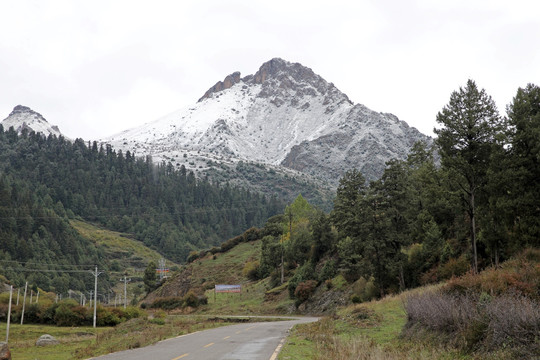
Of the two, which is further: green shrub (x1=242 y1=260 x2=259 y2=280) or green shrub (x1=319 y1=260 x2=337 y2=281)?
green shrub (x1=242 y1=260 x2=259 y2=280)

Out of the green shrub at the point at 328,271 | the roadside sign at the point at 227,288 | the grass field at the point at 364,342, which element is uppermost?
the green shrub at the point at 328,271

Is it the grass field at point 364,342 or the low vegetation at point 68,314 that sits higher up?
the grass field at point 364,342

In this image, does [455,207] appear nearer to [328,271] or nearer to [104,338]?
Result: [328,271]

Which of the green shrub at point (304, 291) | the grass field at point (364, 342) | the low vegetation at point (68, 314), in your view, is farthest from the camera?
the green shrub at point (304, 291)

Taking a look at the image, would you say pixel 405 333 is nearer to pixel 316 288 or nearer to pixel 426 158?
pixel 316 288

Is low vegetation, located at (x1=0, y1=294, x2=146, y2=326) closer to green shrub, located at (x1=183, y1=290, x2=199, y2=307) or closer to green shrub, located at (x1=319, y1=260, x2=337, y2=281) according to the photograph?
green shrub, located at (x1=183, y1=290, x2=199, y2=307)

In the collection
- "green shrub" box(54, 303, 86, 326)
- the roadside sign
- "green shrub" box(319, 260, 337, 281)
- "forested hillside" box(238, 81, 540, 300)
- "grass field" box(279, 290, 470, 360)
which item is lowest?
"green shrub" box(54, 303, 86, 326)

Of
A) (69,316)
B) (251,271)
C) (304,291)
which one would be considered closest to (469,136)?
(304,291)

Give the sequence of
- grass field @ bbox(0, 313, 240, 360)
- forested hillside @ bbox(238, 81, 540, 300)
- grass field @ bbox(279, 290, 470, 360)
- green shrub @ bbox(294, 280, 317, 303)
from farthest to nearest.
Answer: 1. green shrub @ bbox(294, 280, 317, 303)
2. forested hillside @ bbox(238, 81, 540, 300)
3. grass field @ bbox(0, 313, 240, 360)
4. grass field @ bbox(279, 290, 470, 360)

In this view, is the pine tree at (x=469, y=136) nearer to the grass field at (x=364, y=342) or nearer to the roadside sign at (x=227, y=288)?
the grass field at (x=364, y=342)

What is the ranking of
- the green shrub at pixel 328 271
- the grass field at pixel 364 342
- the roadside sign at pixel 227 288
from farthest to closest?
the roadside sign at pixel 227 288 → the green shrub at pixel 328 271 → the grass field at pixel 364 342

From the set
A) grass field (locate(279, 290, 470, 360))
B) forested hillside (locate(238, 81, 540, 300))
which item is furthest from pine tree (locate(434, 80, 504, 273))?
grass field (locate(279, 290, 470, 360))

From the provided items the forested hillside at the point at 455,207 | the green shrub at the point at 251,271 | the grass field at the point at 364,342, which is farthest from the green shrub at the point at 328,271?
the grass field at the point at 364,342

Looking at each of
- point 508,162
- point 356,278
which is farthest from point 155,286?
point 508,162
